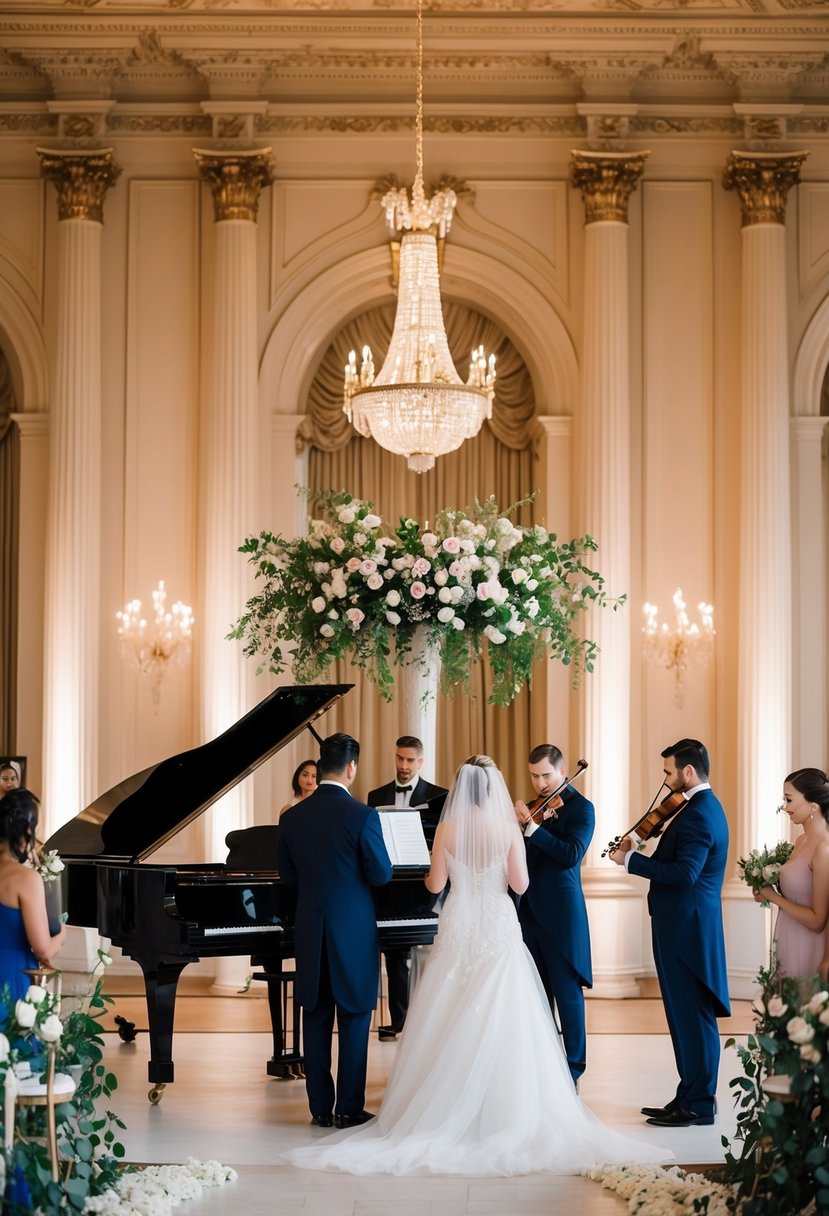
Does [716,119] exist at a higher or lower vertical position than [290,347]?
higher

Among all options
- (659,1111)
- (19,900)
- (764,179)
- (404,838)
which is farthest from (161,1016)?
(764,179)

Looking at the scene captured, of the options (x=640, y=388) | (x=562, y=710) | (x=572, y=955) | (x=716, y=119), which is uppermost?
(x=716, y=119)

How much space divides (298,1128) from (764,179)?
804cm

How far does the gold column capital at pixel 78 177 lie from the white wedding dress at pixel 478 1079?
7251 mm

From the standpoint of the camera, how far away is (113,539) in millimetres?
12156

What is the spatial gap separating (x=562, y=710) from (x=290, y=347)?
348 centimetres

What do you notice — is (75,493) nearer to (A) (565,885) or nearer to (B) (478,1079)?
(A) (565,885)

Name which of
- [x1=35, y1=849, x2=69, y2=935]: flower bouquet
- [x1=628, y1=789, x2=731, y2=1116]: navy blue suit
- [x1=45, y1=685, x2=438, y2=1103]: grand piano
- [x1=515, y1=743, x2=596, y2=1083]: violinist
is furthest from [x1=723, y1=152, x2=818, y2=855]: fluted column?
[x1=35, y1=849, x2=69, y2=935]: flower bouquet

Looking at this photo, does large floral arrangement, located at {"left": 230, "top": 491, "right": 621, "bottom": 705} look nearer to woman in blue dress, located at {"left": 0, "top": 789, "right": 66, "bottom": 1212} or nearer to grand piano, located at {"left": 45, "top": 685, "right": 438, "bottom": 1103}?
grand piano, located at {"left": 45, "top": 685, "right": 438, "bottom": 1103}

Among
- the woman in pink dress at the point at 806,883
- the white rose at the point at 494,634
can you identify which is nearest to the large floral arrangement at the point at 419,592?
the white rose at the point at 494,634

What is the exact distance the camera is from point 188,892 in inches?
300

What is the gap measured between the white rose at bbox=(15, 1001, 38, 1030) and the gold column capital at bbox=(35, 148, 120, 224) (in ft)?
27.4

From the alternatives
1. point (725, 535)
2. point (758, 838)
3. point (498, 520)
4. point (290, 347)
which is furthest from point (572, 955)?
point (290, 347)

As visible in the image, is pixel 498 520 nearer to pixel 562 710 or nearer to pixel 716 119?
pixel 562 710
